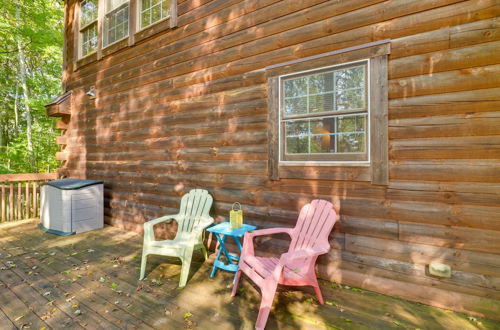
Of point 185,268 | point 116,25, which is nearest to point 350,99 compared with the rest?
point 185,268

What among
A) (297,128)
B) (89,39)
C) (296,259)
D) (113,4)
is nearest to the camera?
(296,259)

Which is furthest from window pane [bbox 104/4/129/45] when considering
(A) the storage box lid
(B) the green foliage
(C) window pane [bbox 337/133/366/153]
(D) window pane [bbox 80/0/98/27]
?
(B) the green foliage

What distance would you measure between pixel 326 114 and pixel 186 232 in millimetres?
2137

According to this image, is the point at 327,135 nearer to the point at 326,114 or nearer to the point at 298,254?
the point at 326,114

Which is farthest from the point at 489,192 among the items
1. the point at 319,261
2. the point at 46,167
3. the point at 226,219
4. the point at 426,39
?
the point at 46,167

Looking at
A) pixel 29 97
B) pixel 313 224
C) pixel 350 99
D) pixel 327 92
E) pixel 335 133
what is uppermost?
pixel 29 97

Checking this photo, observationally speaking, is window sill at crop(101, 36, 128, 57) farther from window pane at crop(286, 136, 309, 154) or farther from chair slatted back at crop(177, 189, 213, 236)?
window pane at crop(286, 136, 309, 154)

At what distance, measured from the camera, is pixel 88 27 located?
5500mm

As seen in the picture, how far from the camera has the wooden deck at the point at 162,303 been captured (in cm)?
192

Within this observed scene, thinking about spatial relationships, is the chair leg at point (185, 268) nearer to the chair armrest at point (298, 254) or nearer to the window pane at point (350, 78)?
the chair armrest at point (298, 254)

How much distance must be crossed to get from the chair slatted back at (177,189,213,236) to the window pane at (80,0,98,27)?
4742 millimetres

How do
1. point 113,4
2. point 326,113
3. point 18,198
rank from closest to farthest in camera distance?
point 326,113 < point 113,4 < point 18,198

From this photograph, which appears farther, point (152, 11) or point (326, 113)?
point (152, 11)

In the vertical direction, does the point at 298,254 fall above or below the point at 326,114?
below
